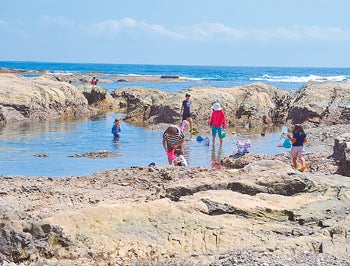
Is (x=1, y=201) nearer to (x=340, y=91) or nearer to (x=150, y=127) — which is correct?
(x=150, y=127)

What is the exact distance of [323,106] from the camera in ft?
92.1

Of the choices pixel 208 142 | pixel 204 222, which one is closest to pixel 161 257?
pixel 204 222

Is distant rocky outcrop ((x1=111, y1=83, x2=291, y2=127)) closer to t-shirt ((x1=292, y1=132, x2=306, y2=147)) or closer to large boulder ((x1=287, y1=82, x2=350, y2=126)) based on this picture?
large boulder ((x1=287, y1=82, x2=350, y2=126))

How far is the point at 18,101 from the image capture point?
30.8 meters

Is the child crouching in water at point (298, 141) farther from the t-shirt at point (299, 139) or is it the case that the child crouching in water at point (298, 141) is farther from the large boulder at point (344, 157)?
the large boulder at point (344, 157)

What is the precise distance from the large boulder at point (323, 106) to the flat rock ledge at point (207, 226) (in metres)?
18.2

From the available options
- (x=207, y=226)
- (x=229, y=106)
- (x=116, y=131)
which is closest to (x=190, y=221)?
(x=207, y=226)

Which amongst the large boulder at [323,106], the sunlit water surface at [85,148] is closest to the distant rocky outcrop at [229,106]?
the large boulder at [323,106]

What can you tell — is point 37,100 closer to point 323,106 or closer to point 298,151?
point 323,106

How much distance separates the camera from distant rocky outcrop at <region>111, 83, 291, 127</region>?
29.1 meters

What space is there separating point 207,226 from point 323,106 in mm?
21136

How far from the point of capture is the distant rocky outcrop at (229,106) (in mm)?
29141

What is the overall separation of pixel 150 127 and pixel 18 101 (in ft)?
24.9

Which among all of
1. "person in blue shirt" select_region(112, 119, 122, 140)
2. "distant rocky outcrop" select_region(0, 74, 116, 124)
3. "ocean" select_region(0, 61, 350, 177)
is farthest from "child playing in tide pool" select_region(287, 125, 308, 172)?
"distant rocky outcrop" select_region(0, 74, 116, 124)
